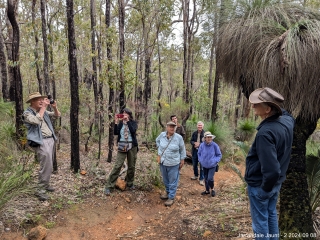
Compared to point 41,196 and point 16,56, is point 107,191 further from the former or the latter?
point 16,56

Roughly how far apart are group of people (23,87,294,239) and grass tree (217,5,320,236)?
310 mm

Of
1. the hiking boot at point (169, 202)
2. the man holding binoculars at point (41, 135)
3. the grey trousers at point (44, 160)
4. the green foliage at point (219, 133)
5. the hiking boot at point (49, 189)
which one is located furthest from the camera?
the green foliage at point (219, 133)

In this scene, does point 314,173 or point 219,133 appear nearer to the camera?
point 314,173

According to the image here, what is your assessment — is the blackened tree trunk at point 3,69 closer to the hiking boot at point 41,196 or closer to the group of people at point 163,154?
the hiking boot at point 41,196

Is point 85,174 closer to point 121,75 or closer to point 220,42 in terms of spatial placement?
point 121,75

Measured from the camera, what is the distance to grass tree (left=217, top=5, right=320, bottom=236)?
2.59 metres

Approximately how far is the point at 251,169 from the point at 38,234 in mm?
3185

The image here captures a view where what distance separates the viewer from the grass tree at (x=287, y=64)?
2.59 metres

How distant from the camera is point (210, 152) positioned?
6.16 metres

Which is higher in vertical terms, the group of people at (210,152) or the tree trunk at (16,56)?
the tree trunk at (16,56)

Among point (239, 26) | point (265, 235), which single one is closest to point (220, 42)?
point (239, 26)

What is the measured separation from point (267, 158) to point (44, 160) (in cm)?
389

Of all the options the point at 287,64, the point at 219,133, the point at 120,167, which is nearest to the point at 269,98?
the point at 287,64

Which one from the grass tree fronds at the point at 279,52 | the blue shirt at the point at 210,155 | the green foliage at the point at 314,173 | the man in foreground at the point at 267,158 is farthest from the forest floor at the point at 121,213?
the grass tree fronds at the point at 279,52
